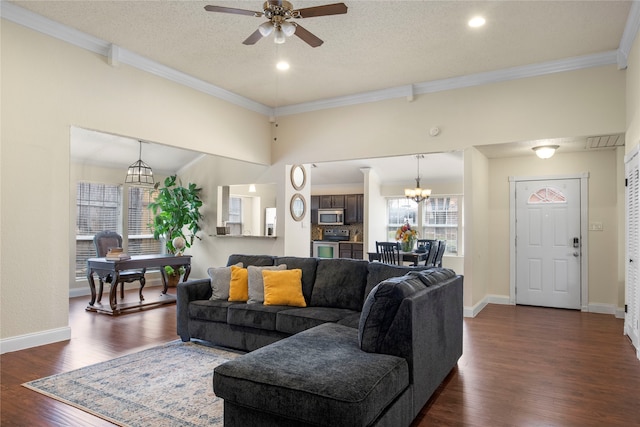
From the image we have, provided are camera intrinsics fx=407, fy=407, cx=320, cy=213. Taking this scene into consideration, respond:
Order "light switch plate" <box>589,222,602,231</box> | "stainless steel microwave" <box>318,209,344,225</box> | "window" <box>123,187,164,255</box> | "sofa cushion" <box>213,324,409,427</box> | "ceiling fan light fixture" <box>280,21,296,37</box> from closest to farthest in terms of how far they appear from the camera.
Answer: "sofa cushion" <box>213,324,409,427</box> < "ceiling fan light fixture" <box>280,21,296,37</box> < "light switch plate" <box>589,222,602,231</box> < "window" <box>123,187,164,255</box> < "stainless steel microwave" <box>318,209,344,225</box>

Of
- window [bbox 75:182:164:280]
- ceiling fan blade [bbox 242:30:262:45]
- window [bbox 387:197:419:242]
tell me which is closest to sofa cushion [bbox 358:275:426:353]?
ceiling fan blade [bbox 242:30:262:45]

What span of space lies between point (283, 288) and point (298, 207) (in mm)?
3616

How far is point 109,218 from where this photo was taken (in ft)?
24.8

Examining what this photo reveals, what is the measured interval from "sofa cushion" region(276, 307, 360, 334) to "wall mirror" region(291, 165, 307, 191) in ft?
12.9

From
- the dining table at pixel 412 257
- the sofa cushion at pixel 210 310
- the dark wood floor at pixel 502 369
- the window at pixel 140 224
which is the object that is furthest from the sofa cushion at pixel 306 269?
the window at pixel 140 224

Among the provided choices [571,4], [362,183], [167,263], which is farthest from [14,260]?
[362,183]

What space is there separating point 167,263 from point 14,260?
2.37 metres

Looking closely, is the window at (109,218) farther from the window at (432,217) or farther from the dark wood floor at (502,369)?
the window at (432,217)

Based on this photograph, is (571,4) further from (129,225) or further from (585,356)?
Result: (129,225)

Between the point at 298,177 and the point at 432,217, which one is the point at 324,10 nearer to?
the point at 298,177

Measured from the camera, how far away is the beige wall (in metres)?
3.79

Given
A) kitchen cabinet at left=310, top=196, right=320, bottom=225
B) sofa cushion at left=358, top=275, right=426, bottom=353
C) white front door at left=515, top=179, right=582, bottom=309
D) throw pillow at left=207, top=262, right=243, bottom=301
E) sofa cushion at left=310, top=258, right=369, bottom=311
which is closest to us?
sofa cushion at left=358, top=275, right=426, bottom=353

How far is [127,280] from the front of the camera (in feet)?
18.9

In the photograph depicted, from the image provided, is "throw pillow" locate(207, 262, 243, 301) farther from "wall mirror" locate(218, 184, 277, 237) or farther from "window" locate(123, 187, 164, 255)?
"window" locate(123, 187, 164, 255)
